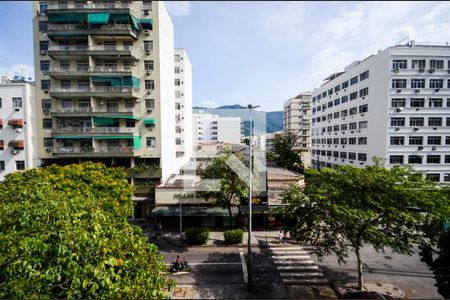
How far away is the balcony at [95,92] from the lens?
884 inches

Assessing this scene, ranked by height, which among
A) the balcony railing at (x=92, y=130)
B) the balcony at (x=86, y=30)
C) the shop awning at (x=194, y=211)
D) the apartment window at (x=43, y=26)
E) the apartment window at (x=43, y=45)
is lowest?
the shop awning at (x=194, y=211)

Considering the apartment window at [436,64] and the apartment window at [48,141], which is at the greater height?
the apartment window at [436,64]

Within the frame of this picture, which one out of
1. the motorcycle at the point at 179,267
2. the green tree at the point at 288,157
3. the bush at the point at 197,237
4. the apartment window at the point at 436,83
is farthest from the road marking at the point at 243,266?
the apartment window at the point at 436,83

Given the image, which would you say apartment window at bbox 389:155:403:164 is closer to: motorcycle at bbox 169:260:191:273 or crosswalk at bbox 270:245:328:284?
crosswalk at bbox 270:245:328:284

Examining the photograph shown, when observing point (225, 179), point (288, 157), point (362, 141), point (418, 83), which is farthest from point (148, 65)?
point (418, 83)

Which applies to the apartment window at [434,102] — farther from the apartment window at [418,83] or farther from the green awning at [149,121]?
the green awning at [149,121]

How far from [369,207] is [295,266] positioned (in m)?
6.47

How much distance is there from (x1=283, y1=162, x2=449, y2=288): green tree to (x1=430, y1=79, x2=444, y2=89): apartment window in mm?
19657

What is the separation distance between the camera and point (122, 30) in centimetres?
2231

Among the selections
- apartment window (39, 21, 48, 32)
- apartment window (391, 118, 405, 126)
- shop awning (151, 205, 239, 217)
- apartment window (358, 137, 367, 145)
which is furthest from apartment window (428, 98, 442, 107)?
apartment window (39, 21, 48, 32)

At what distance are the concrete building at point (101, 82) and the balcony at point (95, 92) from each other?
93 millimetres

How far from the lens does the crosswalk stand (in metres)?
13.0

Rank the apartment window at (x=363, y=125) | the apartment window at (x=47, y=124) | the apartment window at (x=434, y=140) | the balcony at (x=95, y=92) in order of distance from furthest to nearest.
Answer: the apartment window at (x=363, y=125)
the apartment window at (x=434, y=140)
the apartment window at (x=47, y=124)
the balcony at (x=95, y=92)

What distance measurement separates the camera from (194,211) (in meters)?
20.1
